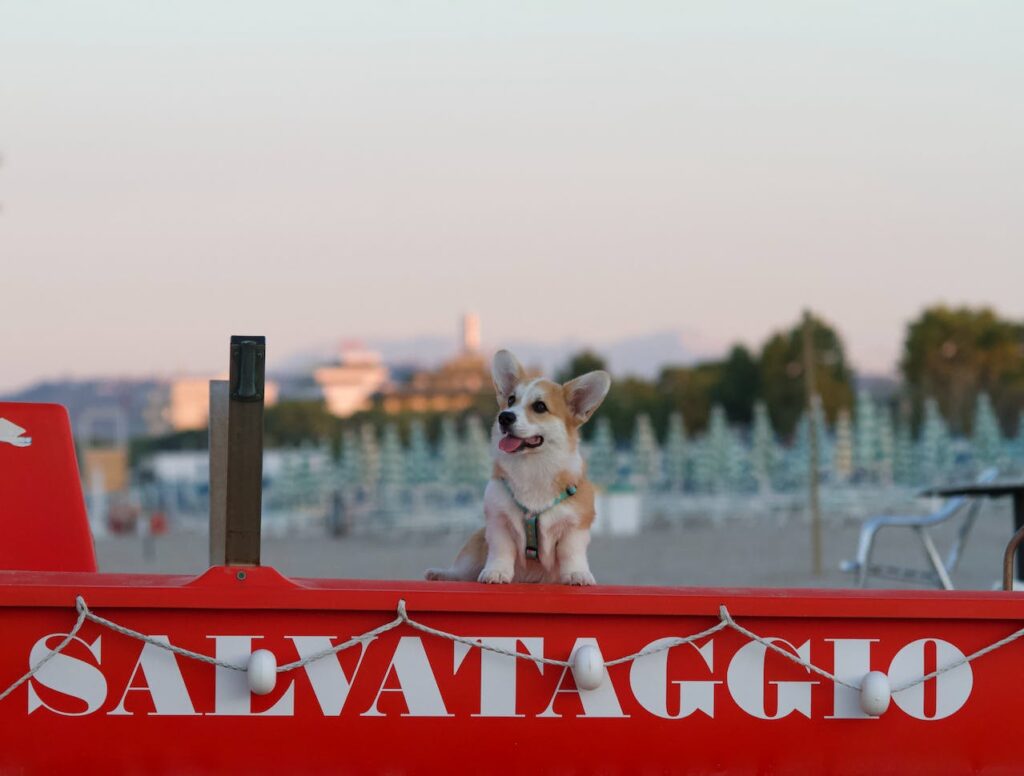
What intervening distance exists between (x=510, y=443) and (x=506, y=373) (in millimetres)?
388

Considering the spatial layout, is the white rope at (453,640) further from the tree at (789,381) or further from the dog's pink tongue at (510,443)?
the tree at (789,381)

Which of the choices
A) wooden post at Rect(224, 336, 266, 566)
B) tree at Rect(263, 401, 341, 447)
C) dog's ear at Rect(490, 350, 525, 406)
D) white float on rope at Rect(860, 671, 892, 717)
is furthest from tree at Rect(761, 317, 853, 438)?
wooden post at Rect(224, 336, 266, 566)

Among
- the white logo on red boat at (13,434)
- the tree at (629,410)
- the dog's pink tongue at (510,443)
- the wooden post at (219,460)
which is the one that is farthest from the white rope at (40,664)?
the tree at (629,410)

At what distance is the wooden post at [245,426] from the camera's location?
A: 15.0ft

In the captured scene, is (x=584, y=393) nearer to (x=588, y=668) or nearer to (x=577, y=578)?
(x=577, y=578)

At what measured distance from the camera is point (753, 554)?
2408cm

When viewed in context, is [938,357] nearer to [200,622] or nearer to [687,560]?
[687,560]

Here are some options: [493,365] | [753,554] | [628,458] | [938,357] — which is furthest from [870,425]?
[938,357]

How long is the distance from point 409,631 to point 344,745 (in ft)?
1.31

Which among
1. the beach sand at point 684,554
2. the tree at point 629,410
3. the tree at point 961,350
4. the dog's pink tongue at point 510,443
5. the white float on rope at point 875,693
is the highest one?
the tree at point 961,350

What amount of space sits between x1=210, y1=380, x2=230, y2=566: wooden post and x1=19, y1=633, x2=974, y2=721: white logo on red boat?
0.30 m

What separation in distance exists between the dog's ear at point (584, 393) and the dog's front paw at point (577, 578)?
0.51 metres

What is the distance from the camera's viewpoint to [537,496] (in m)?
4.98

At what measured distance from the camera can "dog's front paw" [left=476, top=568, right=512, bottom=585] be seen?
4859mm
